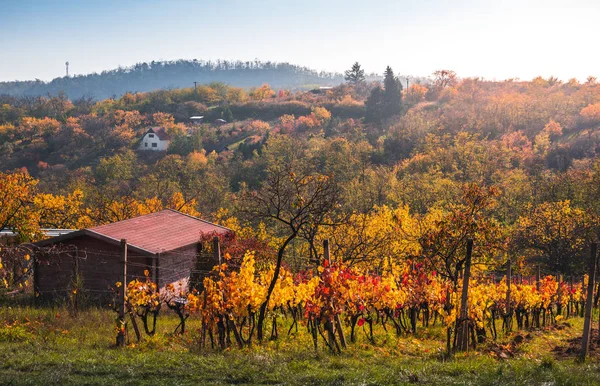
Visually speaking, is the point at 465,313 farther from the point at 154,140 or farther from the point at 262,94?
the point at 262,94

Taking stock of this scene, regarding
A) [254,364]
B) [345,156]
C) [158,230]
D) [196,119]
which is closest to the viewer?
[254,364]

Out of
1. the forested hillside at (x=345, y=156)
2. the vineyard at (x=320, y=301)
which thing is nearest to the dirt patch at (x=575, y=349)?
the vineyard at (x=320, y=301)

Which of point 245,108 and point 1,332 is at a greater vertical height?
point 245,108

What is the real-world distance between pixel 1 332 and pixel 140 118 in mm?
125991

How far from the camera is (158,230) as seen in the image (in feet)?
80.3

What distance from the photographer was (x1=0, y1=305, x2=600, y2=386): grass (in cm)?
957

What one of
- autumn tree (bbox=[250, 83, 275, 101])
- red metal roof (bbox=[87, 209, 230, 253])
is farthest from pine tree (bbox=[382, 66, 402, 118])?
red metal roof (bbox=[87, 209, 230, 253])

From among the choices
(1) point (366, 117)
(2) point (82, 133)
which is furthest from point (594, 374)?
(2) point (82, 133)

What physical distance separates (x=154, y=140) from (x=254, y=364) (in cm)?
10960

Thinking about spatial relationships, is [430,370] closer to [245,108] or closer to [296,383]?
[296,383]

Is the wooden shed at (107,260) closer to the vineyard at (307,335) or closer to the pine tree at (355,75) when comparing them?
the vineyard at (307,335)

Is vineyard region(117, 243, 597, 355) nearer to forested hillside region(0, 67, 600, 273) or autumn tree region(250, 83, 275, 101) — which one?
forested hillside region(0, 67, 600, 273)

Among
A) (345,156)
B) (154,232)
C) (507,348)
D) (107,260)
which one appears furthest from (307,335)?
(345,156)

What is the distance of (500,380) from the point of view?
9.63 meters
